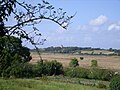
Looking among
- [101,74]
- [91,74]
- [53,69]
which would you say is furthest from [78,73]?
[53,69]

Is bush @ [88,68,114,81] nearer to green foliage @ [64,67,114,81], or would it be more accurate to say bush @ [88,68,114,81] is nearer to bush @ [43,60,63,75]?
green foliage @ [64,67,114,81]

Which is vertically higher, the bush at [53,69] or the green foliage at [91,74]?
the bush at [53,69]

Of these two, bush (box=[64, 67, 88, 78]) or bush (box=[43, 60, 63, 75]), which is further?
bush (box=[43, 60, 63, 75])

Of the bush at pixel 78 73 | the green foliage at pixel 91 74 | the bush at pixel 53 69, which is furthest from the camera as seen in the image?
the bush at pixel 53 69

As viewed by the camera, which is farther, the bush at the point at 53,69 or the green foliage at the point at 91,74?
the bush at the point at 53,69

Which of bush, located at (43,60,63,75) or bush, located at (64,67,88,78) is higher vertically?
bush, located at (43,60,63,75)

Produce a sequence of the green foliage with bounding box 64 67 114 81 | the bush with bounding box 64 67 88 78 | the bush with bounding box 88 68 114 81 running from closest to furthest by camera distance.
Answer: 1. the bush with bounding box 88 68 114 81
2. the green foliage with bounding box 64 67 114 81
3. the bush with bounding box 64 67 88 78

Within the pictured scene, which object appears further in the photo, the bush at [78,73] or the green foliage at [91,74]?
the bush at [78,73]

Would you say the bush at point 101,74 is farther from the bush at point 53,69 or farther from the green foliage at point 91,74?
the bush at point 53,69

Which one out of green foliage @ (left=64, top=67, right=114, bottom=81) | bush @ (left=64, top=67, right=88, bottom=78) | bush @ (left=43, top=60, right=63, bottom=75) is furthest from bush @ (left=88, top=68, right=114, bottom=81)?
bush @ (left=43, top=60, right=63, bottom=75)

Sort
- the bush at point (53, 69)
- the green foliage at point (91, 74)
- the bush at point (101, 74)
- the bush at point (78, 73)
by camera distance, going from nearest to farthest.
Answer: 1. the bush at point (101, 74)
2. the green foliage at point (91, 74)
3. the bush at point (78, 73)
4. the bush at point (53, 69)

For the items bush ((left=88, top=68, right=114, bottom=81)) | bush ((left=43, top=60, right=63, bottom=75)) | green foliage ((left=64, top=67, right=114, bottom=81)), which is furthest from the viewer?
bush ((left=43, top=60, right=63, bottom=75))

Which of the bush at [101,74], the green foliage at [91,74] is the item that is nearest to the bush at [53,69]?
the green foliage at [91,74]

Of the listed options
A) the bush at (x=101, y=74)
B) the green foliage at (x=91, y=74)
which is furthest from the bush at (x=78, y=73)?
the bush at (x=101, y=74)
